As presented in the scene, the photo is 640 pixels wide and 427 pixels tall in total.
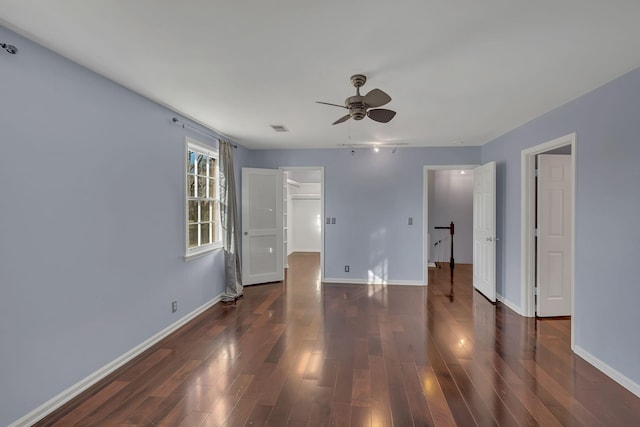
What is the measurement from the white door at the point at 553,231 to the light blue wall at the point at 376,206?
→ 1.56 meters

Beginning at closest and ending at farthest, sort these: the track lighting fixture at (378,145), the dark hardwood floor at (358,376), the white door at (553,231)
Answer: the dark hardwood floor at (358,376), the white door at (553,231), the track lighting fixture at (378,145)

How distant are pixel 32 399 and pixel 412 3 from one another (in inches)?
130

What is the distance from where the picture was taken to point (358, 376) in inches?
98.7

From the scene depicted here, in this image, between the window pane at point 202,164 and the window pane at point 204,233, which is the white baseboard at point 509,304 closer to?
the window pane at point 204,233

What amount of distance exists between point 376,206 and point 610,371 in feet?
11.8

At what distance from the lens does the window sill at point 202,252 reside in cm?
371

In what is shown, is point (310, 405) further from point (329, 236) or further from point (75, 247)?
point (329, 236)

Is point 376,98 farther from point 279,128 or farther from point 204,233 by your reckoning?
point 204,233

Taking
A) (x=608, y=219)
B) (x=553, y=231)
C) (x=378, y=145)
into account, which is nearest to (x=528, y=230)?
(x=553, y=231)

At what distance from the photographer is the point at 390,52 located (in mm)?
2127

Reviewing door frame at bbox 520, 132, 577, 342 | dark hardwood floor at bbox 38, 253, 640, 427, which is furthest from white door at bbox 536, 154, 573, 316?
dark hardwood floor at bbox 38, 253, 640, 427

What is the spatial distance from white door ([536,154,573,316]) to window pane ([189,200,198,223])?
14.5ft

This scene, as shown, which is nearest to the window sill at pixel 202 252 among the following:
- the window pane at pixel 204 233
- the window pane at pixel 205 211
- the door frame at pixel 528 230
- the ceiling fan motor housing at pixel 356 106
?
the window pane at pixel 204 233

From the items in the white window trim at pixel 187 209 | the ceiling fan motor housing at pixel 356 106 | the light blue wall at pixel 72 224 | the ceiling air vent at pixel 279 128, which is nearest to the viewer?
the light blue wall at pixel 72 224
